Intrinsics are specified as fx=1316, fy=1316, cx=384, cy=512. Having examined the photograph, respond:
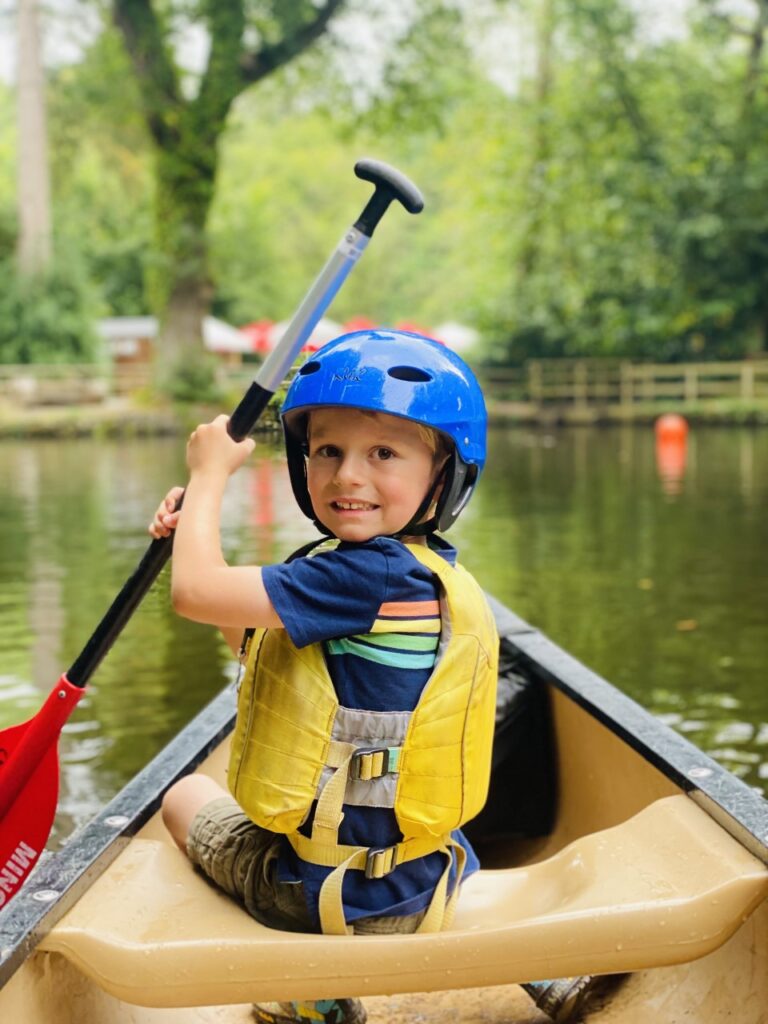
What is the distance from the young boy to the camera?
1.85 metres

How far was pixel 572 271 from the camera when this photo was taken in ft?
90.2

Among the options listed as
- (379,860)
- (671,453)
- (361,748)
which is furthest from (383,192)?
(671,453)

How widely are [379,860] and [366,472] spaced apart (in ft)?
1.85

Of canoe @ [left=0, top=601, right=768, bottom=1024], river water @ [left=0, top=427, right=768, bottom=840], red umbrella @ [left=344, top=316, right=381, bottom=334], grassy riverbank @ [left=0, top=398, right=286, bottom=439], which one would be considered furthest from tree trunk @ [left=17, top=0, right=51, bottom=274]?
canoe @ [left=0, top=601, right=768, bottom=1024]

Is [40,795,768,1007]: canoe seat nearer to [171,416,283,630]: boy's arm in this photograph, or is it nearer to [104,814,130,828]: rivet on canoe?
[104,814,130,828]: rivet on canoe

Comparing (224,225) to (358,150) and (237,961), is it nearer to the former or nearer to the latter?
(358,150)

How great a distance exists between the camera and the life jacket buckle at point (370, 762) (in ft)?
6.08

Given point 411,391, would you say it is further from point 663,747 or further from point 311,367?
point 663,747

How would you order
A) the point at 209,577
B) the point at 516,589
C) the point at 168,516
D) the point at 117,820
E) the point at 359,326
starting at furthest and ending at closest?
the point at 359,326 → the point at 516,589 → the point at 117,820 → the point at 168,516 → the point at 209,577

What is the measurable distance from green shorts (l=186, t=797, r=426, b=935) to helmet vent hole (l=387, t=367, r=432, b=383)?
72cm

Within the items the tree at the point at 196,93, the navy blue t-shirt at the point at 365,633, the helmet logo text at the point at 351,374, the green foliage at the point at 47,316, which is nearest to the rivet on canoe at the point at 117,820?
the navy blue t-shirt at the point at 365,633

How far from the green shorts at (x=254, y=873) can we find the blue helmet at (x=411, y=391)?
535mm

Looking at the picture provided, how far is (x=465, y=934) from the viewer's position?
72.1 inches

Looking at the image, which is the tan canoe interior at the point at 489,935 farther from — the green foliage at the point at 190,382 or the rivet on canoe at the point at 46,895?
the green foliage at the point at 190,382
